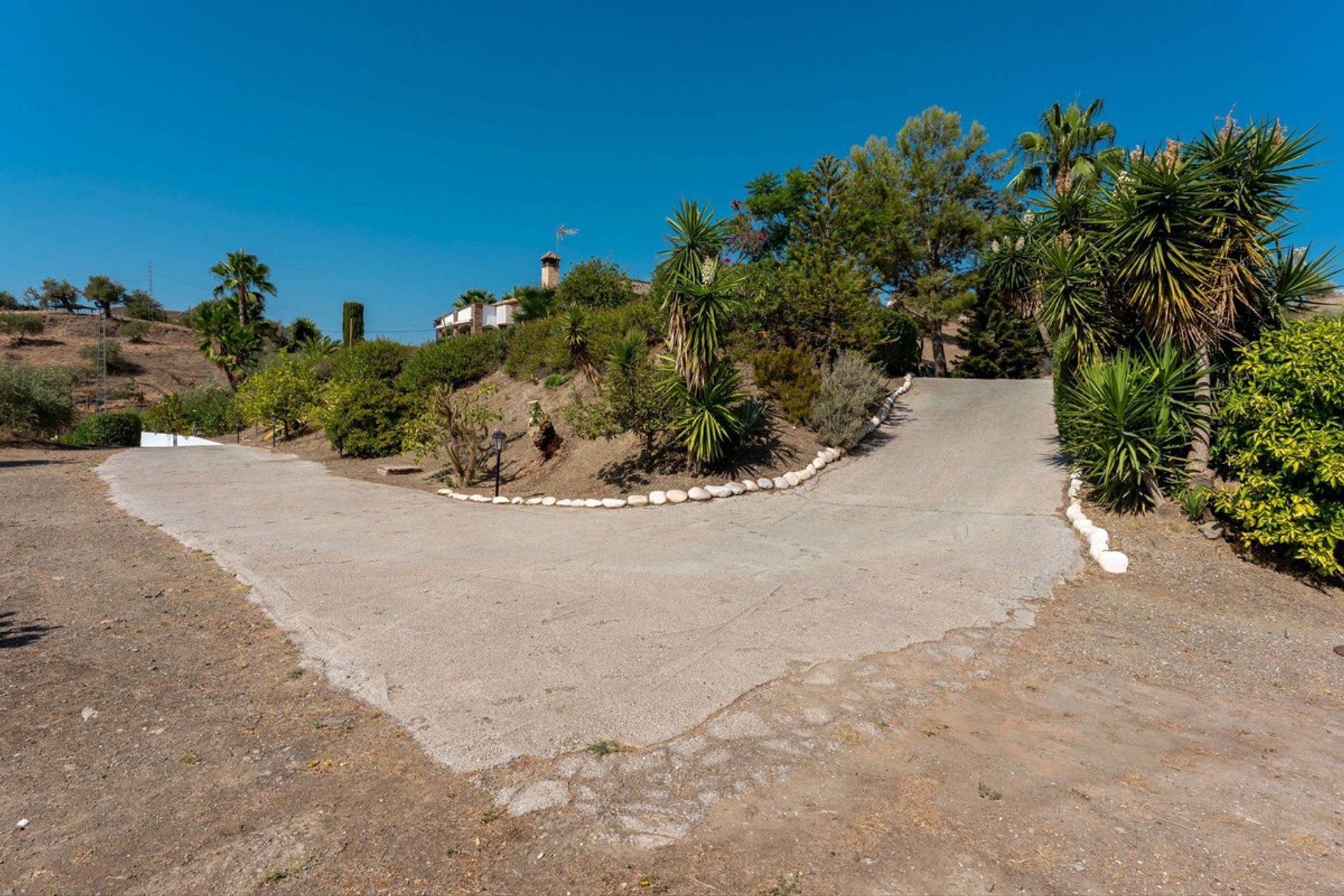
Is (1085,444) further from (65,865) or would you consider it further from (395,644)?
(65,865)

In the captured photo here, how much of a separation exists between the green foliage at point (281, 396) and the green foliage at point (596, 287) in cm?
992

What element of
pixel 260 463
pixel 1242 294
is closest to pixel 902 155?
pixel 1242 294

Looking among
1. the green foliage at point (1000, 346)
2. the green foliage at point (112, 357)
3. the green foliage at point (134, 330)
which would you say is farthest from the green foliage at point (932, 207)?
the green foliage at point (134, 330)

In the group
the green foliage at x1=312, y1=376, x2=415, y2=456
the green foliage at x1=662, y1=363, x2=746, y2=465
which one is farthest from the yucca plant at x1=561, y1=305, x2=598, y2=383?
the green foliage at x1=312, y1=376, x2=415, y2=456

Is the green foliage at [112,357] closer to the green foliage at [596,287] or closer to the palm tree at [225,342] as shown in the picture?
the palm tree at [225,342]

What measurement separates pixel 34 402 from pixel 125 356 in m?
42.0

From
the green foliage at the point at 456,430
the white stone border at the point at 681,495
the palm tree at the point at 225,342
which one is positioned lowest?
the white stone border at the point at 681,495

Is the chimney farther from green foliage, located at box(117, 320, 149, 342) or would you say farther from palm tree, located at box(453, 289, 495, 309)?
green foliage, located at box(117, 320, 149, 342)

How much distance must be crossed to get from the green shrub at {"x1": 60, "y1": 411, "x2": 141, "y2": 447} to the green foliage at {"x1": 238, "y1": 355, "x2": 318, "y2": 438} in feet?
30.4

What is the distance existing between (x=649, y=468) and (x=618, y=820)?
8.96 metres

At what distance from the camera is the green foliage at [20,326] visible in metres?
48.0

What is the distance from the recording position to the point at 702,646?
4629mm

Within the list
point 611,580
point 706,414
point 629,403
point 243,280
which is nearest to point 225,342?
point 243,280

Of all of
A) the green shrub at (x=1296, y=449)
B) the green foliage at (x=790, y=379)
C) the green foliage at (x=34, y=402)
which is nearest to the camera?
the green shrub at (x=1296, y=449)
